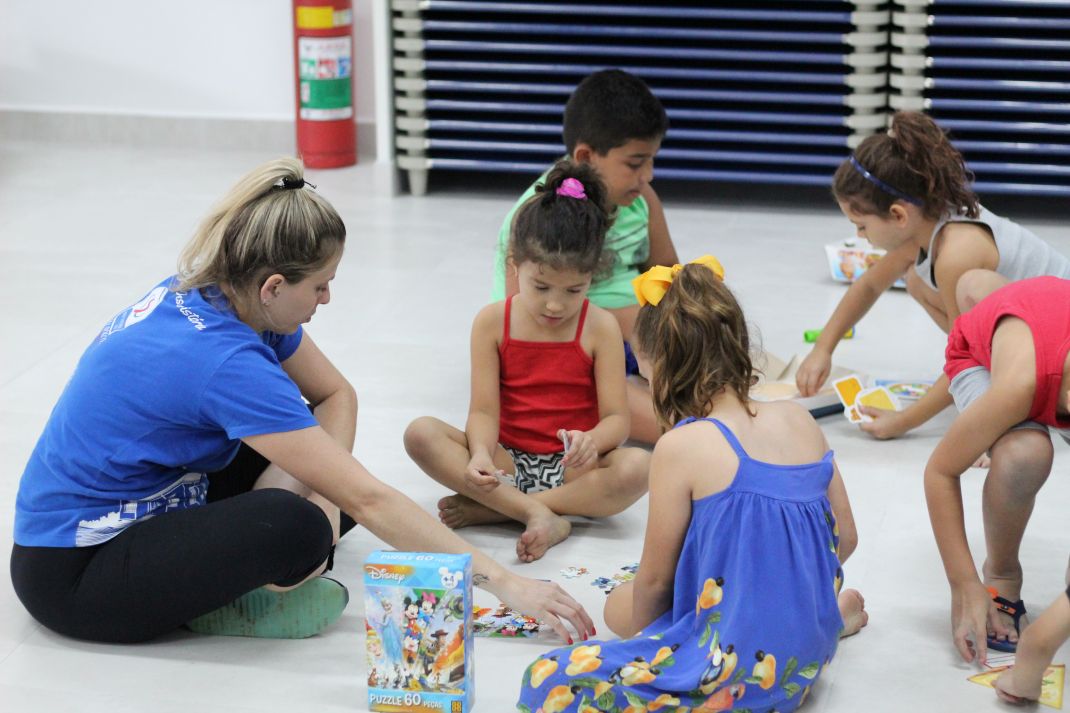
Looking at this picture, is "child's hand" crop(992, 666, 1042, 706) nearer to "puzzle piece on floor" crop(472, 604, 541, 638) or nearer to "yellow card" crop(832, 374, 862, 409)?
"puzzle piece on floor" crop(472, 604, 541, 638)

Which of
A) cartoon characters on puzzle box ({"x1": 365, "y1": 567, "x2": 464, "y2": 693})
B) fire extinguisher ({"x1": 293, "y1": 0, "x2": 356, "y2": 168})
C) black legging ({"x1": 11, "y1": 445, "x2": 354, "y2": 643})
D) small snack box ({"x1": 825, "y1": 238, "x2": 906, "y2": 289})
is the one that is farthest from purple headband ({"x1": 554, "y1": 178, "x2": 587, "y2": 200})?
fire extinguisher ({"x1": 293, "y1": 0, "x2": 356, "y2": 168})

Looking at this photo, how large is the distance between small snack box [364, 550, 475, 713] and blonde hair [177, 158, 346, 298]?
0.47 meters

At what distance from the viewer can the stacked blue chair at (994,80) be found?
15.5 ft

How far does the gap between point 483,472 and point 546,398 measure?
249mm

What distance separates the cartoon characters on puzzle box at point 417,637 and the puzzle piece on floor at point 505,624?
0.76 feet

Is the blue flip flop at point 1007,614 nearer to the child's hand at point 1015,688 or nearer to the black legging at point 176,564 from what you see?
the child's hand at point 1015,688

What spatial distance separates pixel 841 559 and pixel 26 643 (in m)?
1.30

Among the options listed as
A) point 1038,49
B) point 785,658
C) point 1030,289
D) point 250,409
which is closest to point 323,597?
point 250,409

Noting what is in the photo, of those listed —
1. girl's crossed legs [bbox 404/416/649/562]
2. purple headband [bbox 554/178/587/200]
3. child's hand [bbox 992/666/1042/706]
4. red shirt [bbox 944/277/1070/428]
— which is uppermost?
purple headband [bbox 554/178/587/200]

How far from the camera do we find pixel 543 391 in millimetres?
2787

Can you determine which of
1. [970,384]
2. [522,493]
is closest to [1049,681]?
[970,384]

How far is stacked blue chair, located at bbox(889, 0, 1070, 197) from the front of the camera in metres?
4.71

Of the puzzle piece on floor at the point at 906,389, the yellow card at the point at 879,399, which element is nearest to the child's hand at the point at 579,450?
the yellow card at the point at 879,399

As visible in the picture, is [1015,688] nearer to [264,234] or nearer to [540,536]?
[540,536]
